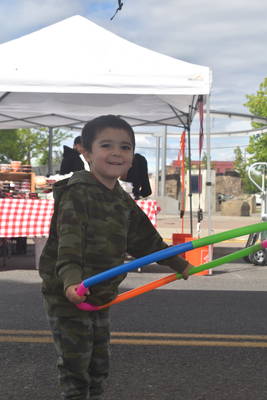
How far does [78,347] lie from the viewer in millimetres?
2430

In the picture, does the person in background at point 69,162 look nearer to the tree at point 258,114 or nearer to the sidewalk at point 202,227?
the sidewalk at point 202,227

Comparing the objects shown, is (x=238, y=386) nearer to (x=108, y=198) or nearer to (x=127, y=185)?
(x=108, y=198)

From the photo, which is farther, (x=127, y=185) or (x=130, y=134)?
(x=127, y=185)

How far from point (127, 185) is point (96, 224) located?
6.88 metres

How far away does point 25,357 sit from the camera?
379 cm

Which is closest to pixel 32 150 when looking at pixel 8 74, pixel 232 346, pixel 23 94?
pixel 23 94

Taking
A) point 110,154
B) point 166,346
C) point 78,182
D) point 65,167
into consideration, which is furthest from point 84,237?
point 65,167

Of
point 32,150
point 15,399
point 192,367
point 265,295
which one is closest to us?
point 15,399

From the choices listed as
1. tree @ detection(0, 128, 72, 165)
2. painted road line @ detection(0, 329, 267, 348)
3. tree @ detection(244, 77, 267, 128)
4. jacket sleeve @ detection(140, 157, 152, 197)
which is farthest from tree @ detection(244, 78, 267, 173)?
painted road line @ detection(0, 329, 267, 348)

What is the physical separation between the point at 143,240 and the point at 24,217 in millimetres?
5400

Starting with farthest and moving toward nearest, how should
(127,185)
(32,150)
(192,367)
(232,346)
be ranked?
(32,150), (127,185), (232,346), (192,367)

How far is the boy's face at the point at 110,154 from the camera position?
2.46 meters

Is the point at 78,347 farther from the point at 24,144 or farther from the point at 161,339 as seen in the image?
the point at 24,144

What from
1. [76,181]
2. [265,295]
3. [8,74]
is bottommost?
[265,295]
